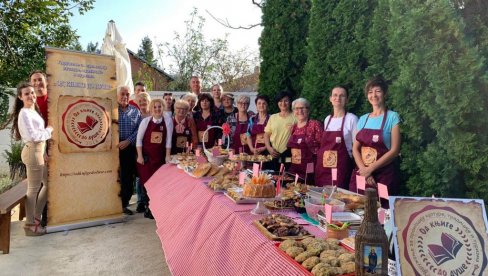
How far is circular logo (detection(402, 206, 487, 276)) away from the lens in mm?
1252

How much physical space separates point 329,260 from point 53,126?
443 cm

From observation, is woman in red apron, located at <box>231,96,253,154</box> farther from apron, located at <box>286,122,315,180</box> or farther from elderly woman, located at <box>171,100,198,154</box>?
apron, located at <box>286,122,315,180</box>

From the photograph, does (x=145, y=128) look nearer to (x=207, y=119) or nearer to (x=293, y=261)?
(x=207, y=119)

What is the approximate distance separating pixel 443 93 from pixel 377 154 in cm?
77

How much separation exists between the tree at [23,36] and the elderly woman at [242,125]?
5.85m

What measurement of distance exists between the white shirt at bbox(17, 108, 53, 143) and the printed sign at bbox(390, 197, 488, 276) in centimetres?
439

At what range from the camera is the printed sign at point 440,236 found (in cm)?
125

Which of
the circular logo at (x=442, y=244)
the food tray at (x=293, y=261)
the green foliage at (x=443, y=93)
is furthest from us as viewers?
the green foliage at (x=443, y=93)

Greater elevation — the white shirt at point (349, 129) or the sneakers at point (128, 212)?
the white shirt at point (349, 129)

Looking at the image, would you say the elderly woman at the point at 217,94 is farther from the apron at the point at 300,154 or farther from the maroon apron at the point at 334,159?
the maroon apron at the point at 334,159

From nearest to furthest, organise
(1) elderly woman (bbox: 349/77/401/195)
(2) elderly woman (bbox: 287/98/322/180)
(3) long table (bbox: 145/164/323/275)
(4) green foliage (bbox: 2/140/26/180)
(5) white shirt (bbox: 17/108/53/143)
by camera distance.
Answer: (3) long table (bbox: 145/164/323/275), (1) elderly woman (bbox: 349/77/401/195), (2) elderly woman (bbox: 287/98/322/180), (5) white shirt (bbox: 17/108/53/143), (4) green foliage (bbox: 2/140/26/180)

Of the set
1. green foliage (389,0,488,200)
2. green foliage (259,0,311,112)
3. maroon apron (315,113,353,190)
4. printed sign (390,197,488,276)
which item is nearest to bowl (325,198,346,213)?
printed sign (390,197,488,276)

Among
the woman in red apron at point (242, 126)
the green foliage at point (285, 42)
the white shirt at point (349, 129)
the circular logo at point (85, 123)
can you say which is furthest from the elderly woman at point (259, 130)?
the circular logo at point (85, 123)

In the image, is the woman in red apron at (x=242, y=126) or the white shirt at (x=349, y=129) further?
the woman in red apron at (x=242, y=126)
